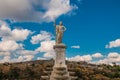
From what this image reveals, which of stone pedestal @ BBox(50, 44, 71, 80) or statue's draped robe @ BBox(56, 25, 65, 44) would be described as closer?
stone pedestal @ BBox(50, 44, 71, 80)

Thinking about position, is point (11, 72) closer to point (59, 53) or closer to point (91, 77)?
point (91, 77)

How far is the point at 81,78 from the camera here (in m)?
86.0

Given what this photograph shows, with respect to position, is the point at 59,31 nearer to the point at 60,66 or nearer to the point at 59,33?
the point at 59,33

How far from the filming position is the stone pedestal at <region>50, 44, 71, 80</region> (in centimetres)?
2747

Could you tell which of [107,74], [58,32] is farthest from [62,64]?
[107,74]

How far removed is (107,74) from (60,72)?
85975 mm

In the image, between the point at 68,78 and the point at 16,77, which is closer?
the point at 68,78

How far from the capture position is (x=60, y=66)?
28.0m

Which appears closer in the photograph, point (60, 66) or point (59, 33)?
point (60, 66)

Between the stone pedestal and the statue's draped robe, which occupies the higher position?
the statue's draped robe

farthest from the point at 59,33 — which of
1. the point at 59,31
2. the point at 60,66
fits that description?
the point at 60,66

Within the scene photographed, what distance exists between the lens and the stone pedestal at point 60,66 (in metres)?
27.5

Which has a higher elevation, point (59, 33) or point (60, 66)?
point (59, 33)

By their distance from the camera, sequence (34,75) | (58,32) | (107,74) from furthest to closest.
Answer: (107,74) < (34,75) < (58,32)
